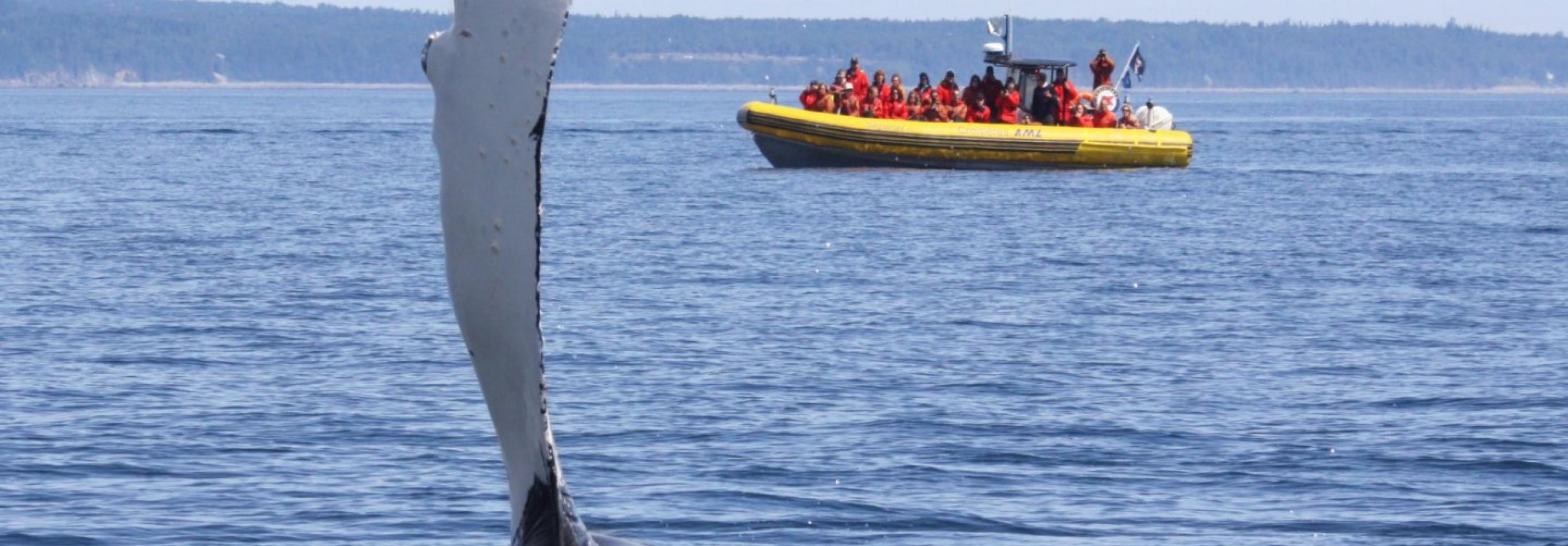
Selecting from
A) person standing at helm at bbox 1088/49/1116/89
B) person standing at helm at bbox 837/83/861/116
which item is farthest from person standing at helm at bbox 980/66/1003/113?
person standing at helm at bbox 837/83/861/116

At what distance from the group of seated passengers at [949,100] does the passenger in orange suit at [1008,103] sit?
11mm

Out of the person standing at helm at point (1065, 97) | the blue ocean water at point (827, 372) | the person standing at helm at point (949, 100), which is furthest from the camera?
the person standing at helm at point (1065, 97)

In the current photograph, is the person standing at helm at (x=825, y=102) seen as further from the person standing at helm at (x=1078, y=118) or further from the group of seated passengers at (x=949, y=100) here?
the person standing at helm at (x=1078, y=118)

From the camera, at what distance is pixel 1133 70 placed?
40750 millimetres

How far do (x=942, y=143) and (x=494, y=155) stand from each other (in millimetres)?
36801

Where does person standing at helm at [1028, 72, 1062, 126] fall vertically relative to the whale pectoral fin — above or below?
below

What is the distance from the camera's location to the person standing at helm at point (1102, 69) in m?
40.5

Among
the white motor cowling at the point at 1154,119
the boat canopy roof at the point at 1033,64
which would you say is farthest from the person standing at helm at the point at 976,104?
the white motor cowling at the point at 1154,119

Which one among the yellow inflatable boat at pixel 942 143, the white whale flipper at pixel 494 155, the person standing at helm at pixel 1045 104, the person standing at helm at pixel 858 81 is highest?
the white whale flipper at pixel 494 155

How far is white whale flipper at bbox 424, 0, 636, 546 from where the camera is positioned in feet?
8.77

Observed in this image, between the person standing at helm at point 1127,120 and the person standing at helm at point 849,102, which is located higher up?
the person standing at helm at point 849,102

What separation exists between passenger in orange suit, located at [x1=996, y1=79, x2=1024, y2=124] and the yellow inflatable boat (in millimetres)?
373

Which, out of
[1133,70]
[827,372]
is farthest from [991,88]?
[827,372]

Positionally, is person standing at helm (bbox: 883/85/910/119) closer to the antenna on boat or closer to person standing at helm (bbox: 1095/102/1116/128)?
the antenna on boat
